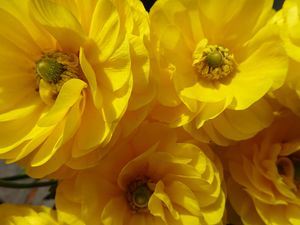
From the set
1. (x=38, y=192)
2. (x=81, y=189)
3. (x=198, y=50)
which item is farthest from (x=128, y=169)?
(x=38, y=192)

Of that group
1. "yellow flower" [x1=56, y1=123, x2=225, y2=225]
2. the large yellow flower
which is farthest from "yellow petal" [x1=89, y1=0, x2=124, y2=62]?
"yellow flower" [x1=56, y1=123, x2=225, y2=225]

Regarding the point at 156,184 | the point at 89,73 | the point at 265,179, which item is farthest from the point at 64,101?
the point at 265,179

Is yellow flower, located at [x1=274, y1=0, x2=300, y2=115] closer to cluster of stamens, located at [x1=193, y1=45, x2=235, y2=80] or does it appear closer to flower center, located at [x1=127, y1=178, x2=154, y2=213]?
cluster of stamens, located at [x1=193, y1=45, x2=235, y2=80]

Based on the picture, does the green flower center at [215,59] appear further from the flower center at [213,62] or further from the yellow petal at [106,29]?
the yellow petal at [106,29]

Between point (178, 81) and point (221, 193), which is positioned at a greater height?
point (178, 81)

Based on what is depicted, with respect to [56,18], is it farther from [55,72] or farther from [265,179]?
[265,179]

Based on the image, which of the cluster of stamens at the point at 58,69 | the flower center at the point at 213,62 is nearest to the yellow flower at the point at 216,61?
the flower center at the point at 213,62

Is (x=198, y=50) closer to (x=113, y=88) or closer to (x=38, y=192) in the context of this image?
(x=113, y=88)
